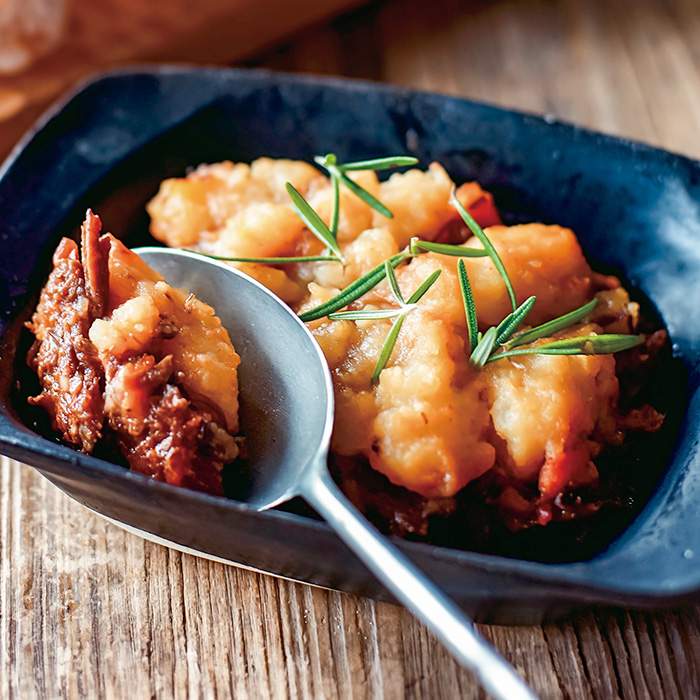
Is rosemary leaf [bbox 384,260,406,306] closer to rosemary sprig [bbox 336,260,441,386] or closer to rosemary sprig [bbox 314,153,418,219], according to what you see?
rosemary sprig [bbox 336,260,441,386]

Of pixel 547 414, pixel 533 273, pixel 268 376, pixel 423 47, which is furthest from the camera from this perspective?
pixel 423 47

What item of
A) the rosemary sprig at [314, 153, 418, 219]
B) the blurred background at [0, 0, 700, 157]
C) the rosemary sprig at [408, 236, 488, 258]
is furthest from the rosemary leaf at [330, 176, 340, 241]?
the blurred background at [0, 0, 700, 157]

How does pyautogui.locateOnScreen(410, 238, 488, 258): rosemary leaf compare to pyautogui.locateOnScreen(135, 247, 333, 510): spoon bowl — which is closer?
pyautogui.locateOnScreen(135, 247, 333, 510): spoon bowl

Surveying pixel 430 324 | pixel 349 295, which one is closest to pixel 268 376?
pixel 349 295

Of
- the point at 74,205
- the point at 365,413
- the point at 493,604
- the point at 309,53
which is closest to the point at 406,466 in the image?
the point at 365,413

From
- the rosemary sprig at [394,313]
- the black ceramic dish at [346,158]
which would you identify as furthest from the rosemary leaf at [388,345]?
the black ceramic dish at [346,158]

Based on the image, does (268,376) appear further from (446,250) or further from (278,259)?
(446,250)

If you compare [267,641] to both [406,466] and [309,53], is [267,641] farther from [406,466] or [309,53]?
[309,53]
